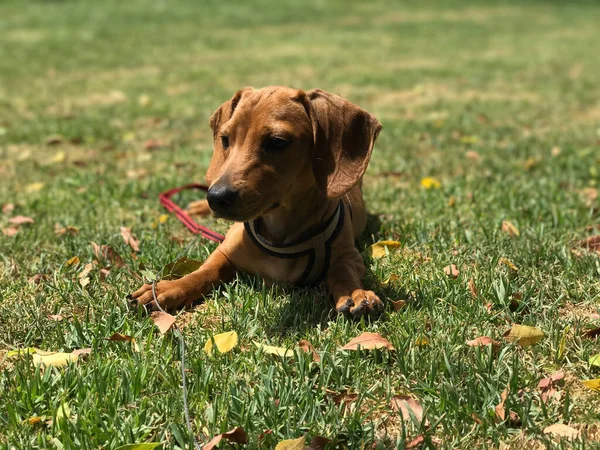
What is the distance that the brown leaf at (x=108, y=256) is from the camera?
334 centimetres

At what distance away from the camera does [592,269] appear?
122 inches

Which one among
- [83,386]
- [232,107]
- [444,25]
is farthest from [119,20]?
[83,386]

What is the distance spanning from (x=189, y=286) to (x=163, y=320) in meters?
0.29

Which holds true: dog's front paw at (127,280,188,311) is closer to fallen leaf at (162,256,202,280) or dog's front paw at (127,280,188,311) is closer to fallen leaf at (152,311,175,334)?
fallen leaf at (152,311,175,334)

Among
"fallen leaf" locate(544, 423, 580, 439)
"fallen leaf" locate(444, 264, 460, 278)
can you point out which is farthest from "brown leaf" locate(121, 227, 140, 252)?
"fallen leaf" locate(544, 423, 580, 439)

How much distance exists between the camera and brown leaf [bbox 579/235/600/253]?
3.55m

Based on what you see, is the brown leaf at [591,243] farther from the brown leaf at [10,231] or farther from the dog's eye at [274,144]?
the brown leaf at [10,231]

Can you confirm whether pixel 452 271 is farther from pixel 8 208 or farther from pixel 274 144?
pixel 8 208

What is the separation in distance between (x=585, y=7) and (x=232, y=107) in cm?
2441

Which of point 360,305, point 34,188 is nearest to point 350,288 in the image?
point 360,305

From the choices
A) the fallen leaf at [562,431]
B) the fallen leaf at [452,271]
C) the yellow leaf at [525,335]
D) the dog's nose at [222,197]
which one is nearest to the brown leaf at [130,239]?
the dog's nose at [222,197]

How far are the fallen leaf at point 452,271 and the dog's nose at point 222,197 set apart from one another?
1146mm

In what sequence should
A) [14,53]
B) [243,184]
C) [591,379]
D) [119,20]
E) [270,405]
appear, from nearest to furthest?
[270,405], [591,379], [243,184], [14,53], [119,20]

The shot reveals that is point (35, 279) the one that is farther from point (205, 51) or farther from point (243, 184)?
point (205, 51)
